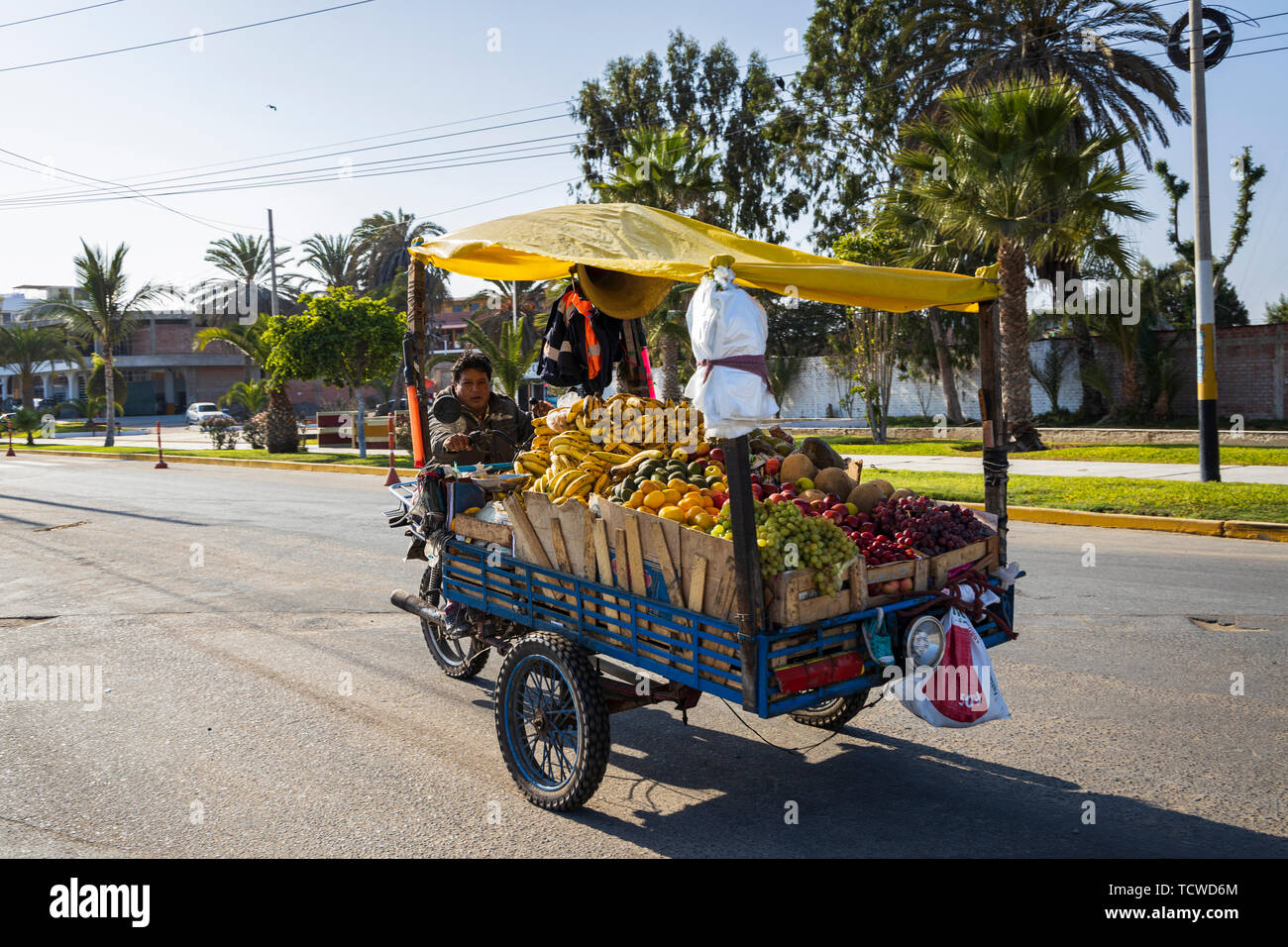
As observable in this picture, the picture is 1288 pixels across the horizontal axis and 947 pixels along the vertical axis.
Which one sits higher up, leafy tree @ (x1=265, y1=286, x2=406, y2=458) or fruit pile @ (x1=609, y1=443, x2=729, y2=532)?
leafy tree @ (x1=265, y1=286, x2=406, y2=458)

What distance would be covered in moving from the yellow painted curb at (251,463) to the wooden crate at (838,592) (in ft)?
54.8

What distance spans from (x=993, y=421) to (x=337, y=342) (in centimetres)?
2332

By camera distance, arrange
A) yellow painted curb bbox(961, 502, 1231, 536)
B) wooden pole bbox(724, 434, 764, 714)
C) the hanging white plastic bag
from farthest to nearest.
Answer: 1. yellow painted curb bbox(961, 502, 1231, 536)
2. wooden pole bbox(724, 434, 764, 714)
3. the hanging white plastic bag

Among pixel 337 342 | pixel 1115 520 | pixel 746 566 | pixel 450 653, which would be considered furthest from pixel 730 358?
pixel 337 342

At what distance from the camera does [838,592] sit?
151 inches

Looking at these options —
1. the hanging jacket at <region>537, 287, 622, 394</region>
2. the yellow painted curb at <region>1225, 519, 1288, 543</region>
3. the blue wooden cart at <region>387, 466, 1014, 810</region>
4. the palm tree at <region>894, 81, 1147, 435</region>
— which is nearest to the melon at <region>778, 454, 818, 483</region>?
the blue wooden cart at <region>387, 466, 1014, 810</region>

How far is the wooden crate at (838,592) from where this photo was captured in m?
3.65

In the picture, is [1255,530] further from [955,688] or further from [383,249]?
[383,249]

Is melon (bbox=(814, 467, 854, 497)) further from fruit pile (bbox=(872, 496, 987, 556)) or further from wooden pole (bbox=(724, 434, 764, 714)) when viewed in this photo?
wooden pole (bbox=(724, 434, 764, 714))

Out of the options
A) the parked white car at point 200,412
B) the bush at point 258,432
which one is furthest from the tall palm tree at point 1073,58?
the parked white car at point 200,412

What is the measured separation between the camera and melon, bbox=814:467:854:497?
4934 mm

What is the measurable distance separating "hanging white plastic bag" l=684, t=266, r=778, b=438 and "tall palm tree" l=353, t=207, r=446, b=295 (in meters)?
45.8

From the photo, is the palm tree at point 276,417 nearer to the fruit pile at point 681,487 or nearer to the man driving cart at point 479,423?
the man driving cart at point 479,423
